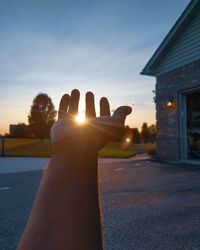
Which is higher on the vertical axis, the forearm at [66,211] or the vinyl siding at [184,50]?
the vinyl siding at [184,50]

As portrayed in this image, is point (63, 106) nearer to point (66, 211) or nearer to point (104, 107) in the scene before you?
point (104, 107)

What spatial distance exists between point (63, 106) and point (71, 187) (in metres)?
0.36

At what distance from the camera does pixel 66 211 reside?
0.79 m

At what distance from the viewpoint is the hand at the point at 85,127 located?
0.92 meters

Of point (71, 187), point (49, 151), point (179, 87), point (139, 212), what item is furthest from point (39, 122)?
point (71, 187)

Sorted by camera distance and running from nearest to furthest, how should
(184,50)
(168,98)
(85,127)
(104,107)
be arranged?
(85,127), (104,107), (184,50), (168,98)

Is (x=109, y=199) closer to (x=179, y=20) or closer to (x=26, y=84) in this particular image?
(x=179, y=20)

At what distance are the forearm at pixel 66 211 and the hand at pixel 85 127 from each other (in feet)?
0.22

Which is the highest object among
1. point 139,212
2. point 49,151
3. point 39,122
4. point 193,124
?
point 39,122

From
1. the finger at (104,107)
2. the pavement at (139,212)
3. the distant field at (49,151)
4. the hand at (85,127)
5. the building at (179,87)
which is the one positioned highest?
the building at (179,87)

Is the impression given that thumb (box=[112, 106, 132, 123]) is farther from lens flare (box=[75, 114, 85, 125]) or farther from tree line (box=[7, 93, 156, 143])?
tree line (box=[7, 93, 156, 143])

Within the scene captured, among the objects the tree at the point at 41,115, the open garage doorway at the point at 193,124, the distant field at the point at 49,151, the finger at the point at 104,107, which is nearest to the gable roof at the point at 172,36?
the open garage doorway at the point at 193,124

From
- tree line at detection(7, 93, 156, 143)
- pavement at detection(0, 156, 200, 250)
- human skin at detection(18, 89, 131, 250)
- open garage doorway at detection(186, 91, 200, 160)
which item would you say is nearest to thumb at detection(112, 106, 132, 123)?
human skin at detection(18, 89, 131, 250)

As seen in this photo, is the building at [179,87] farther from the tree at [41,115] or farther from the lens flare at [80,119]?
the tree at [41,115]
